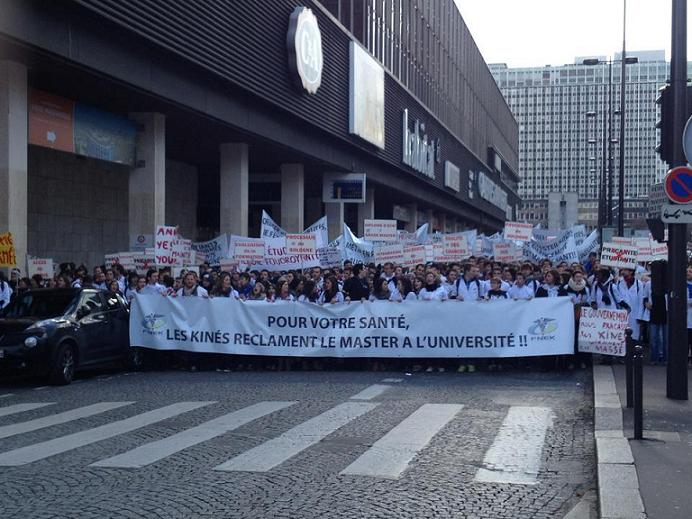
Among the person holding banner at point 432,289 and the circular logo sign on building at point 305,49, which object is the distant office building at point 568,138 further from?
the person holding banner at point 432,289

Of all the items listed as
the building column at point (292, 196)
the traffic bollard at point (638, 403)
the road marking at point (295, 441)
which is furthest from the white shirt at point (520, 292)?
the building column at point (292, 196)

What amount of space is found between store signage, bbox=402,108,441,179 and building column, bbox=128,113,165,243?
73.3 feet

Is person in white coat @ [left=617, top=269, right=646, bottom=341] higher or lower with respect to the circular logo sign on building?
lower

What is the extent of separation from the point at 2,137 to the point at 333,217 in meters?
24.6

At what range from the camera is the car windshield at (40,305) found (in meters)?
16.0

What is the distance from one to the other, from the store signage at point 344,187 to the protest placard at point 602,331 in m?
24.0

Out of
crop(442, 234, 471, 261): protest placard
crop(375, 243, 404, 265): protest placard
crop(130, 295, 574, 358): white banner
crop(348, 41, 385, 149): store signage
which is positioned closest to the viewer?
crop(130, 295, 574, 358): white banner

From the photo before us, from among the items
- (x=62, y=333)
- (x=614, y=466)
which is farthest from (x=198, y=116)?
(x=614, y=466)

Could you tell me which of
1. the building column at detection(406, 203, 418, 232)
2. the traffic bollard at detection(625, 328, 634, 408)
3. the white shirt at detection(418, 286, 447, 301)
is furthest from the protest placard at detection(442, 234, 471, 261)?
Result: the building column at detection(406, 203, 418, 232)

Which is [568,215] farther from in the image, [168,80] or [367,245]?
[168,80]

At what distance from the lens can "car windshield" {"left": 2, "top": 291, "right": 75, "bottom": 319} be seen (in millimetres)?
15992

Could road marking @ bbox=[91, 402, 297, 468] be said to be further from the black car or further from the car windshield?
the car windshield

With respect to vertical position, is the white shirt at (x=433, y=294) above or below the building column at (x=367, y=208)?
below

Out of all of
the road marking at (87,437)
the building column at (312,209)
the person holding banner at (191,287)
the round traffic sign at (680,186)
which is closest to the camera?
the road marking at (87,437)
